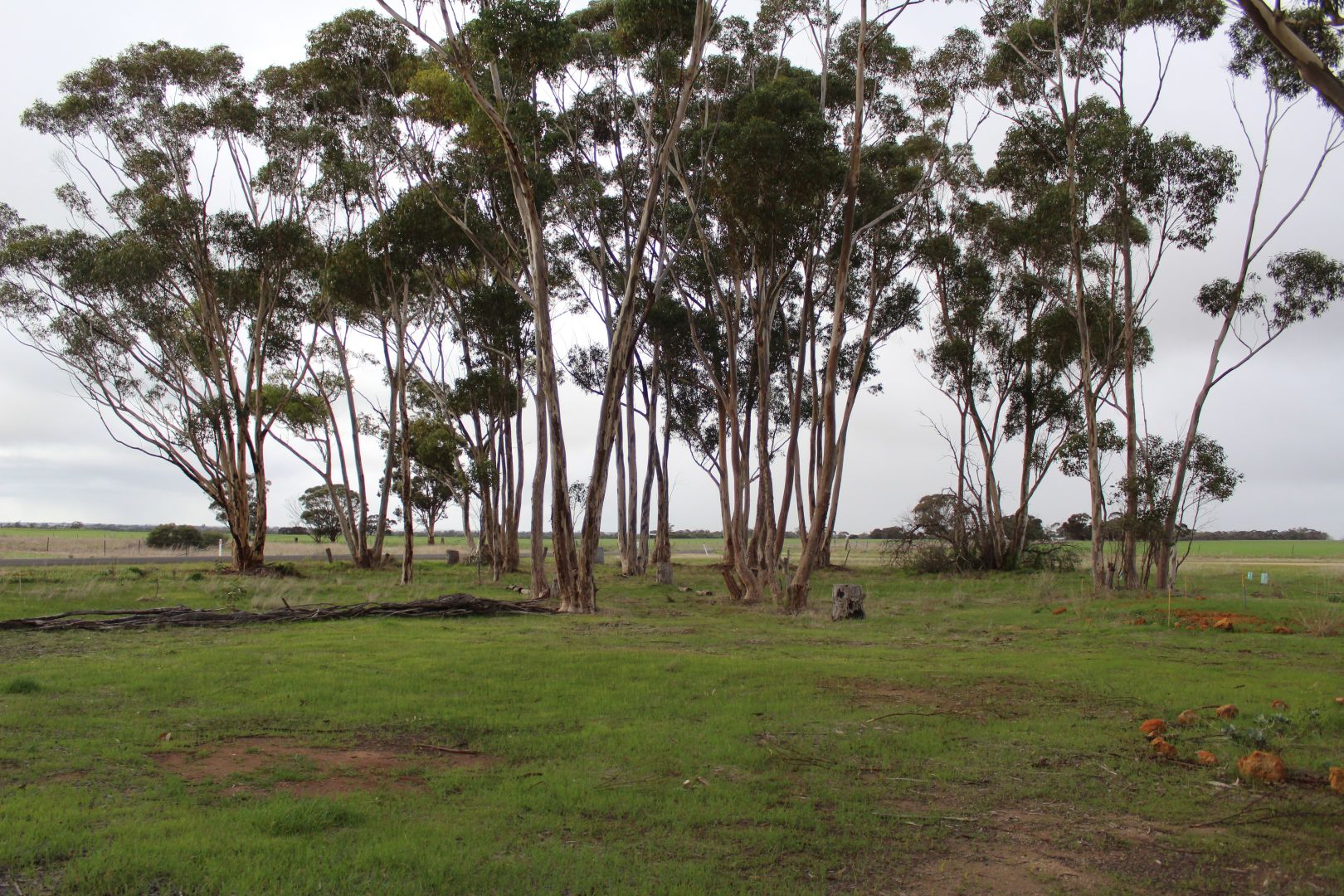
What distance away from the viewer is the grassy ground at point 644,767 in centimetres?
437

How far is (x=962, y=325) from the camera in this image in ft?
109

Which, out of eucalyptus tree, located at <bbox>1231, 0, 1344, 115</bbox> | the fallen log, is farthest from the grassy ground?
eucalyptus tree, located at <bbox>1231, 0, 1344, 115</bbox>

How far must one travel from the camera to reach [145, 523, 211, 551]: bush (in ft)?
181

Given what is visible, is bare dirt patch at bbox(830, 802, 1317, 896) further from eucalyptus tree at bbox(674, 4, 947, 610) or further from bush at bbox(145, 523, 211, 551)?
bush at bbox(145, 523, 211, 551)

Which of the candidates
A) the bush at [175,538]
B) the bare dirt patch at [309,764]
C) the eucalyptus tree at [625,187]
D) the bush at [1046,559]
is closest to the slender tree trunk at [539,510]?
the eucalyptus tree at [625,187]

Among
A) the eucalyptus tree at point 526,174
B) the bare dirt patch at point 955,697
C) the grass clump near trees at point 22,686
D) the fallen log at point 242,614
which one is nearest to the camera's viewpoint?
the grass clump near trees at point 22,686

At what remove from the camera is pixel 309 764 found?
236 inches

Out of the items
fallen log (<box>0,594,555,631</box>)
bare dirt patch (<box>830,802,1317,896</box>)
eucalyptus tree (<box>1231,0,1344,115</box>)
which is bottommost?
bare dirt patch (<box>830,802,1317,896</box>)

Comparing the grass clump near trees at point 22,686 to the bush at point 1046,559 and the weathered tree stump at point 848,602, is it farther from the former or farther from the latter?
the bush at point 1046,559

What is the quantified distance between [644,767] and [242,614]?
1002 cm

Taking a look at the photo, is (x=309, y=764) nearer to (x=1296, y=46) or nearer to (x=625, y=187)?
(x=1296, y=46)

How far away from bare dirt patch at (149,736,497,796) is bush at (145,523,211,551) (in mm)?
54532

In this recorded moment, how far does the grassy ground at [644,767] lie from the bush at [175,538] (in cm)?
4924

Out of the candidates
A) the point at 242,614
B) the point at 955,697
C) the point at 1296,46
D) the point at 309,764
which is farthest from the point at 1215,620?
the point at 242,614
